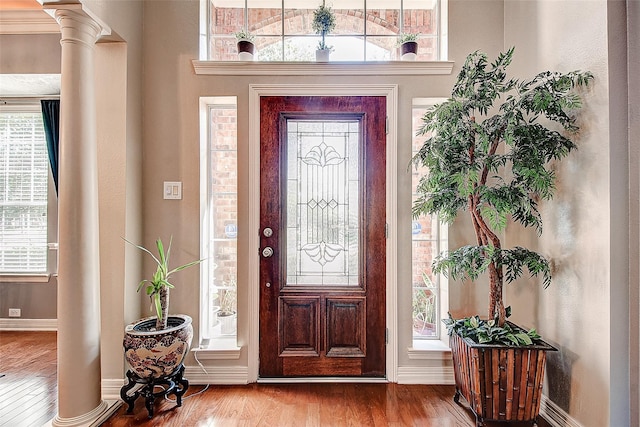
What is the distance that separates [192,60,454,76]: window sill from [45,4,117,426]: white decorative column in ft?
2.40

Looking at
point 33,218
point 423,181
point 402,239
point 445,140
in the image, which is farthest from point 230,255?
point 33,218

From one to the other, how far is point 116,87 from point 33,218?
233cm

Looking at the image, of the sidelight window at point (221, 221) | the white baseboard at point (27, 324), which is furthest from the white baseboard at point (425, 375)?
the white baseboard at point (27, 324)

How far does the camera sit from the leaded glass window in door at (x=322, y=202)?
2484mm

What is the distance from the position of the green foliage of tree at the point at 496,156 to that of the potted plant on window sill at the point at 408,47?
59 centimetres

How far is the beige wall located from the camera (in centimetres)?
163

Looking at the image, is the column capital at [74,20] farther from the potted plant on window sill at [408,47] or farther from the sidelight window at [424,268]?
the sidelight window at [424,268]

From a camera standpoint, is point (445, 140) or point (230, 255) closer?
point (445, 140)

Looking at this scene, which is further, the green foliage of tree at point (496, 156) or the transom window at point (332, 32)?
the transom window at point (332, 32)

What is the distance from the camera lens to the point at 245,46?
7.98 ft

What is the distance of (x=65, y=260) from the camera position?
187 cm

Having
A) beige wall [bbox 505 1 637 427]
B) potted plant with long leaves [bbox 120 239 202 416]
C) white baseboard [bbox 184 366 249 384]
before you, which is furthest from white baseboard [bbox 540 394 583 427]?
potted plant with long leaves [bbox 120 239 202 416]

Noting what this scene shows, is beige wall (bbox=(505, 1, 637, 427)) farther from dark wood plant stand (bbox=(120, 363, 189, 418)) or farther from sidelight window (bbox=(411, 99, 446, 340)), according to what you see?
dark wood plant stand (bbox=(120, 363, 189, 418))

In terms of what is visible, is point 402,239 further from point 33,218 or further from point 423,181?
point 33,218
